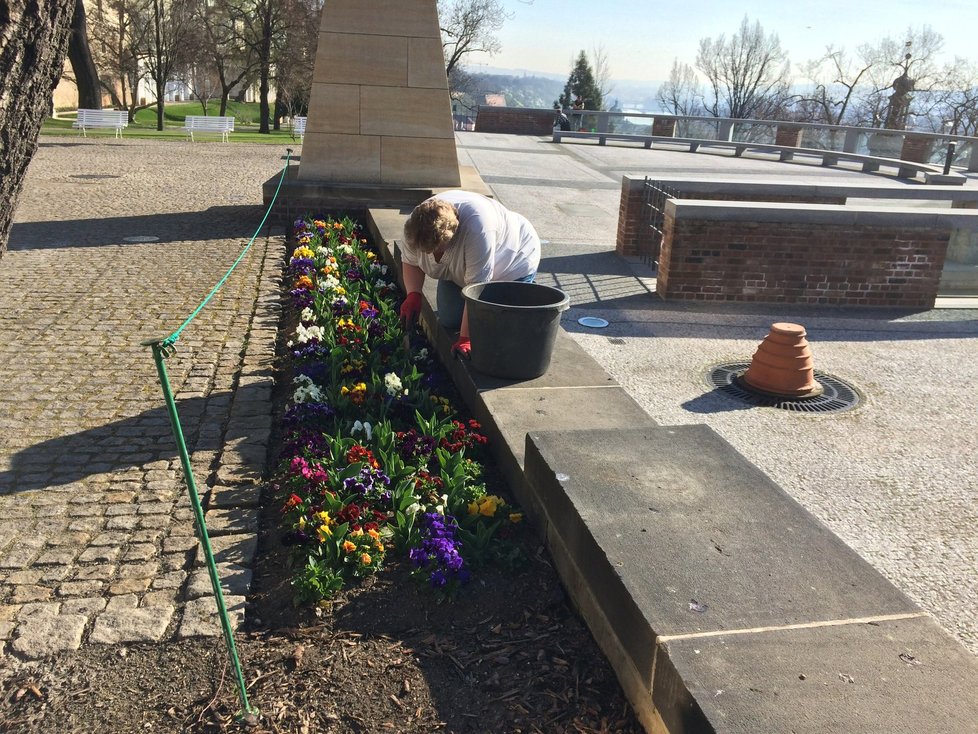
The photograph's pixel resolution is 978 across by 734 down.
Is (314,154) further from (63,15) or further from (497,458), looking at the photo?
(63,15)

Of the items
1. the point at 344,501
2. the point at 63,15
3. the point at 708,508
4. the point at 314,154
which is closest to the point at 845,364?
the point at 708,508

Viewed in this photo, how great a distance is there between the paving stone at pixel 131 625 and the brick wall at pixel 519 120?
2970 centimetres

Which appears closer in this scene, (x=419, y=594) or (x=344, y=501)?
(x=419, y=594)

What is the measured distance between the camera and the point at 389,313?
20.6 feet

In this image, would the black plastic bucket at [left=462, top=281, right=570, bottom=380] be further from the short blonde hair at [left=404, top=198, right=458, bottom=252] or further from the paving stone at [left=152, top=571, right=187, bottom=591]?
the paving stone at [left=152, top=571, right=187, bottom=591]

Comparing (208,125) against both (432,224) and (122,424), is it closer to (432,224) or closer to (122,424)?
(122,424)

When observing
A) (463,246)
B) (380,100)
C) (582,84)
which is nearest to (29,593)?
(463,246)

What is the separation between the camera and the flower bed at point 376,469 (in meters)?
3.30

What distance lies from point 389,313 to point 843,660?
4.54 metres

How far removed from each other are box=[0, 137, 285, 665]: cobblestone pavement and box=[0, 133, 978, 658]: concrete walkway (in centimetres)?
1

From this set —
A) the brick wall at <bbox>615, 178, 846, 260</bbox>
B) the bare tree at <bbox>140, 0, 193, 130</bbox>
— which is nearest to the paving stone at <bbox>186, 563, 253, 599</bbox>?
the brick wall at <bbox>615, 178, 846, 260</bbox>

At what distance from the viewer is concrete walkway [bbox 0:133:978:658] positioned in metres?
3.41

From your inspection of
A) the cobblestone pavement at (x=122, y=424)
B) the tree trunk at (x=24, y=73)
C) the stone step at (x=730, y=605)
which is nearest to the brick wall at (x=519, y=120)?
the cobblestone pavement at (x=122, y=424)

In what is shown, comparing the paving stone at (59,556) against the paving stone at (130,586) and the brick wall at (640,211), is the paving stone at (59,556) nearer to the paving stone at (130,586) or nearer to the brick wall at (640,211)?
the paving stone at (130,586)
